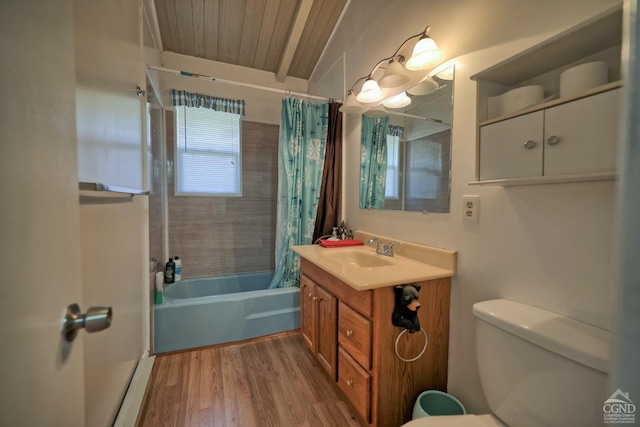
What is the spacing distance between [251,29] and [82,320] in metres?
2.60

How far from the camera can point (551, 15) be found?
0.85 meters

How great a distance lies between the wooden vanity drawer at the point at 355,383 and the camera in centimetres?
112

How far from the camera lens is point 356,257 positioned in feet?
5.57

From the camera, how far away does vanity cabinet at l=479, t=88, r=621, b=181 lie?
66cm

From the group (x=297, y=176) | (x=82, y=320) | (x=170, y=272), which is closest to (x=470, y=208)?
(x=82, y=320)

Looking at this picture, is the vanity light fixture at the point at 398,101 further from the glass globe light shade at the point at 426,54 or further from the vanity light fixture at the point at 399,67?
the glass globe light shade at the point at 426,54

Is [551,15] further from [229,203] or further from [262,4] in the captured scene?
[229,203]

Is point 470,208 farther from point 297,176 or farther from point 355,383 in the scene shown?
point 297,176

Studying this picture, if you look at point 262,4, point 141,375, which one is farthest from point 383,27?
point 141,375

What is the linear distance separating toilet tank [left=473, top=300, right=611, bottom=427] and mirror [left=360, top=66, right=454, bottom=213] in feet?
1.96

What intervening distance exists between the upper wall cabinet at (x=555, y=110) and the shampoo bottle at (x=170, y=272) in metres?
2.55

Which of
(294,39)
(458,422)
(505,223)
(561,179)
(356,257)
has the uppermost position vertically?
(294,39)

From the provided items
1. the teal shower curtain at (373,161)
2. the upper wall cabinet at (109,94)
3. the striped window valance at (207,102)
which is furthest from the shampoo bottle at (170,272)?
the teal shower curtain at (373,161)

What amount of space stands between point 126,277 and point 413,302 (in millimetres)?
1356
